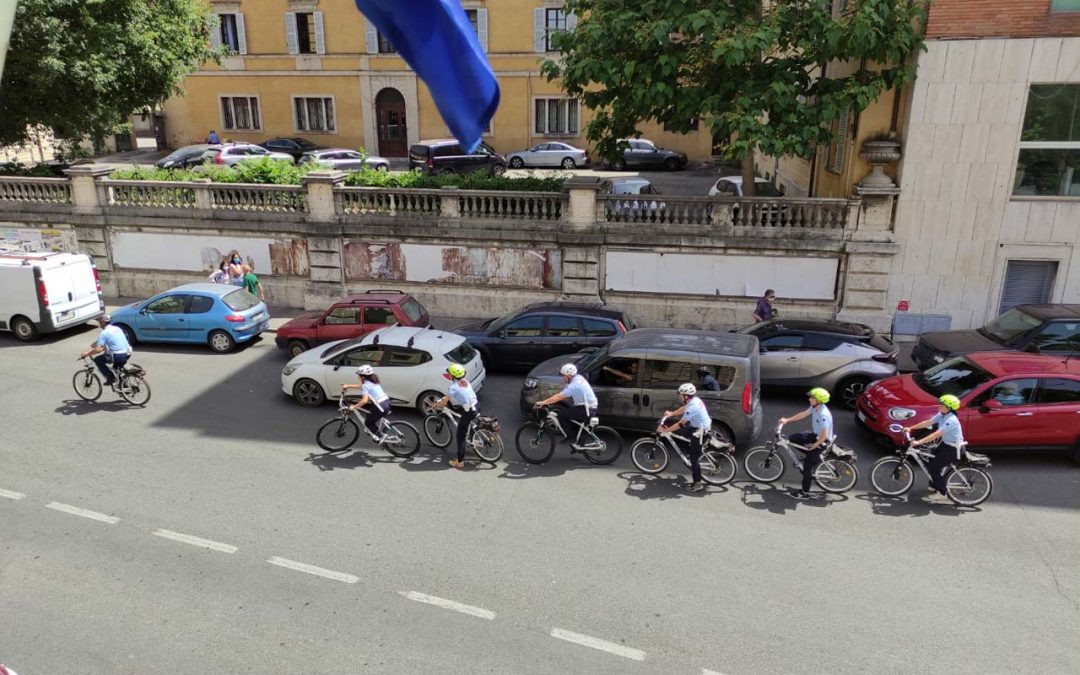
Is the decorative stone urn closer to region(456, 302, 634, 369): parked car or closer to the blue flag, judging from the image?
region(456, 302, 634, 369): parked car

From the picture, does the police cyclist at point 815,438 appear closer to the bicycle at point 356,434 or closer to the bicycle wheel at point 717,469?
the bicycle wheel at point 717,469

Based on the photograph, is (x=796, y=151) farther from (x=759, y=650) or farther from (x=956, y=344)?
(x=759, y=650)

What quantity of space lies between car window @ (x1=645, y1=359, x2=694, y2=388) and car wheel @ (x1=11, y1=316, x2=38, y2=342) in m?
14.0

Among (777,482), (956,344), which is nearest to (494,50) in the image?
(956,344)

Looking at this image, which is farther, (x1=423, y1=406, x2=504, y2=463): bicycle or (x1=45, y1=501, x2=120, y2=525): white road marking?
(x1=423, y1=406, x2=504, y2=463): bicycle

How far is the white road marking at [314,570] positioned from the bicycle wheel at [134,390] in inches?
248

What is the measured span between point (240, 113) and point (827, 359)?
37.5 m

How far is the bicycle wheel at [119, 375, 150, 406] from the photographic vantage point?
12734 mm

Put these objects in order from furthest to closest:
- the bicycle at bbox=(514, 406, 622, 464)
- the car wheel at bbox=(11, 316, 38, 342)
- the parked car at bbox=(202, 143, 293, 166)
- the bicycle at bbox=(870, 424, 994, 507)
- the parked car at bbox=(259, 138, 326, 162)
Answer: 1. the parked car at bbox=(259, 138, 326, 162)
2. the parked car at bbox=(202, 143, 293, 166)
3. the car wheel at bbox=(11, 316, 38, 342)
4. the bicycle at bbox=(514, 406, 622, 464)
5. the bicycle at bbox=(870, 424, 994, 507)

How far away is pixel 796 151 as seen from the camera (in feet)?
48.2

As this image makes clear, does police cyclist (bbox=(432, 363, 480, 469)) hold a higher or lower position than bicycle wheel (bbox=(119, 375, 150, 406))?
higher

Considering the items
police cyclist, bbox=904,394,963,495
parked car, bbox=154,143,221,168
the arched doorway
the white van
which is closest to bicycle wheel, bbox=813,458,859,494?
police cyclist, bbox=904,394,963,495

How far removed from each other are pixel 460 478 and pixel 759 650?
16.0 feet

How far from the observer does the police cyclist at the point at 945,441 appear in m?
9.31
